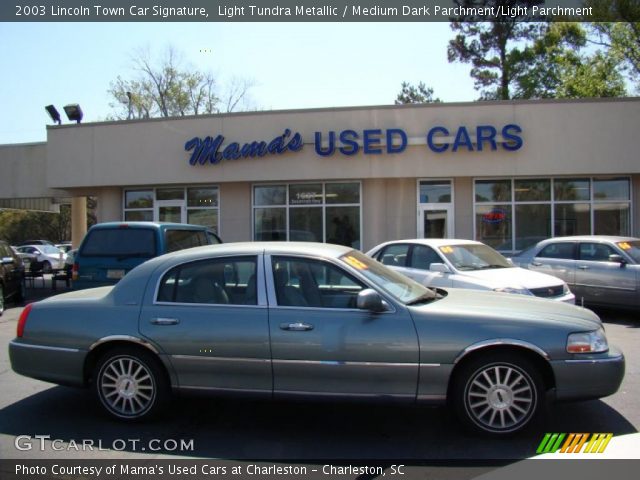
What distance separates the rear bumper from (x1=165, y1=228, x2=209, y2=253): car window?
4393mm

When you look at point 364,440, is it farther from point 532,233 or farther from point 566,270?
point 532,233

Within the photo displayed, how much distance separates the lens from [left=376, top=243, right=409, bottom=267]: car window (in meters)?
9.74

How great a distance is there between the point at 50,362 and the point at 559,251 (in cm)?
923

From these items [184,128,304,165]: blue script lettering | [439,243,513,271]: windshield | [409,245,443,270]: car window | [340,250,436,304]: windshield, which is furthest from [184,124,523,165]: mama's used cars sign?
[340,250,436,304]: windshield

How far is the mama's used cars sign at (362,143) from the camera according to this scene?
14930 mm

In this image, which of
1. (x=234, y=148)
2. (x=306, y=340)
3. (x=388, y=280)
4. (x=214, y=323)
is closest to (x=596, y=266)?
(x=388, y=280)

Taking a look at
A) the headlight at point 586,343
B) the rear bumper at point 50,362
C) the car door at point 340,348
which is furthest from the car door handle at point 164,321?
the headlight at point 586,343

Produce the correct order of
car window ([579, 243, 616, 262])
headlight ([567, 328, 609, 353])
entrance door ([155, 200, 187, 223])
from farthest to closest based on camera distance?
entrance door ([155, 200, 187, 223]) < car window ([579, 243, 616, 262]) < headlight ([567, 328, 609, 353])

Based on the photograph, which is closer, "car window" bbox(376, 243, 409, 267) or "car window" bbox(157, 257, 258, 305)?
"car window" bbox(157, 257, 258, 305)

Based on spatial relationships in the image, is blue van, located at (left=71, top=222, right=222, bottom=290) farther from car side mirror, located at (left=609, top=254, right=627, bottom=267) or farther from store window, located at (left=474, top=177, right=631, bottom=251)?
store window, located at (left=474, top=177, right=631, bottom=251)

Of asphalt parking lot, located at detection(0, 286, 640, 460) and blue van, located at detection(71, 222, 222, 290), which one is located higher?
blue van, located at detection(71, 222, 222, 290)

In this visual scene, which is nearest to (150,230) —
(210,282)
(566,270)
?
(210,282)

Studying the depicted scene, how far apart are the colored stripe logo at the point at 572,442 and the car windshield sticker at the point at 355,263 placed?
1.95 metres

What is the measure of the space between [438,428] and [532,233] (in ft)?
39.7
